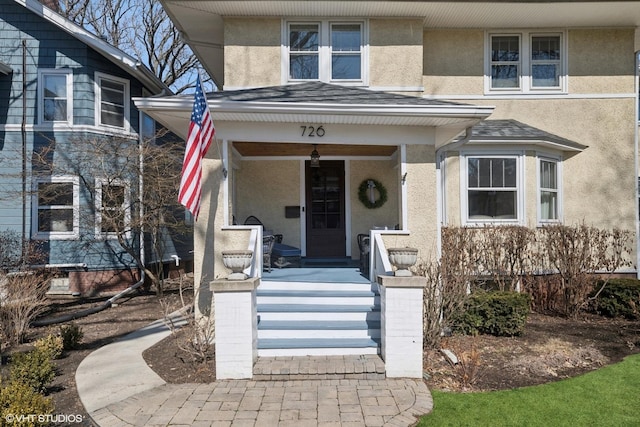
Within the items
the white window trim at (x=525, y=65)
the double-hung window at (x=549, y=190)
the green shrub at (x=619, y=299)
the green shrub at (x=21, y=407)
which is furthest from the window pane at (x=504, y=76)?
the green shrub at (x=21, y=407)

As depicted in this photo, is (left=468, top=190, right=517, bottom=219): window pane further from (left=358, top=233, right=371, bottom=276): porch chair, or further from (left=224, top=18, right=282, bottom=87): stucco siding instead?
(left=224, top=18, right=282, bottom=87): stucco siding

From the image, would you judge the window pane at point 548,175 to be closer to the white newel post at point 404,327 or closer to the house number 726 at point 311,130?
the house number 726 at point 311,130

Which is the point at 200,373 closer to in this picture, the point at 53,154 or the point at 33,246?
the point at 33,246

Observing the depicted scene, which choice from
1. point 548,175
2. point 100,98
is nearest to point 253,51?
point 100,98

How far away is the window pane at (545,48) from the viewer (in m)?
10.2

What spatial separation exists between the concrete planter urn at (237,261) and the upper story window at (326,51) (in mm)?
5187

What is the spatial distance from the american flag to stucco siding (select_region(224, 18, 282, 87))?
11.4 ft

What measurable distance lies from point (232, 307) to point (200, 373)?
1022 millimetres

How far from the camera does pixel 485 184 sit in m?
9.59

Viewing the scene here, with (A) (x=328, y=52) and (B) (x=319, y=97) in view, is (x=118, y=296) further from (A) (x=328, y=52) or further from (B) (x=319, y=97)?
(A) (x=328, y=52)

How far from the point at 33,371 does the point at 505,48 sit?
11212 mm

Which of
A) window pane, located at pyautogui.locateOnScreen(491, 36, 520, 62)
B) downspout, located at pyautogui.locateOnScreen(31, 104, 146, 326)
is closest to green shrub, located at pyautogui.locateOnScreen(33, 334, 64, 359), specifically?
downspout, located at pyautogui.locateOnScreen(31, 104, 146, 326)

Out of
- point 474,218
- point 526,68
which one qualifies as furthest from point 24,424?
point 526,68

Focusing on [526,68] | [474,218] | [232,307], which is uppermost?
[526,68]
